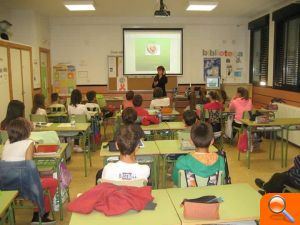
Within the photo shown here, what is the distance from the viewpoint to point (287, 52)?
25.1 feet

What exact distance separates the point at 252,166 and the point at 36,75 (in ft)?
18.5

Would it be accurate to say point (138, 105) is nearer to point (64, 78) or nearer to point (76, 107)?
point (76, 107)

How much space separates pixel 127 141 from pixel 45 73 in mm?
7361

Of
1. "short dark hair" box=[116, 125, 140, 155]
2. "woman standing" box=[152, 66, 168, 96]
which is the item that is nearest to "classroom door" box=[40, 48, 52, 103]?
"woman standing" box=[152, 66, 168, 96]

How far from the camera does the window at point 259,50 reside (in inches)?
343

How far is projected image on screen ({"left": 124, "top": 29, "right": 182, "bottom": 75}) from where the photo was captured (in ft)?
32.0

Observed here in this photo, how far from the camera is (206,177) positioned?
2.66 meters

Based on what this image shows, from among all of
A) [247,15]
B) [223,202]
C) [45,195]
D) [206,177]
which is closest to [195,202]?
[223,202]

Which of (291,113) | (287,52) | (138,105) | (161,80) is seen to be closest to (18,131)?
(138,105)

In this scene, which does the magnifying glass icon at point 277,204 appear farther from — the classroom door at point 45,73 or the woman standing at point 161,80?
the classroom door at point 45,73

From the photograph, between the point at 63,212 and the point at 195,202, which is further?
the point at 63,212

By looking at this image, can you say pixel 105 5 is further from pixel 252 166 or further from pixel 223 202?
pixel 223 202

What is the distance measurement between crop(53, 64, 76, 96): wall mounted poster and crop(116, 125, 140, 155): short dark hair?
294 inches

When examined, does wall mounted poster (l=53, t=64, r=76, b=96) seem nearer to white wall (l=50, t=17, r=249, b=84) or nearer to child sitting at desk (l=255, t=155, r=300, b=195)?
white wall (l=50, t=17, r=249, b=84)
